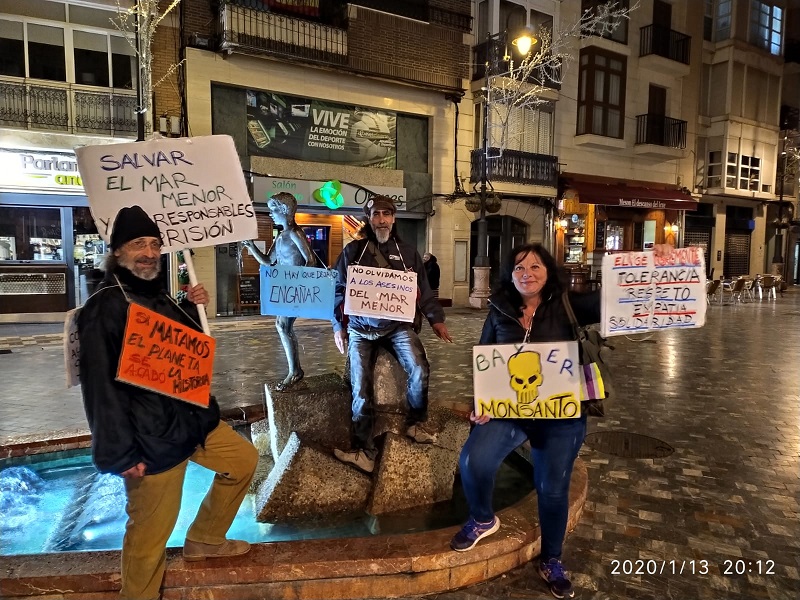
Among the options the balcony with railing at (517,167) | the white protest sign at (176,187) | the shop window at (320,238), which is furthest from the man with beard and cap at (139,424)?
the balcony with railing at (517,167)

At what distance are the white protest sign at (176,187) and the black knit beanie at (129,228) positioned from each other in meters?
0.54

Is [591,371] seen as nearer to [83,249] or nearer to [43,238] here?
[83,249]

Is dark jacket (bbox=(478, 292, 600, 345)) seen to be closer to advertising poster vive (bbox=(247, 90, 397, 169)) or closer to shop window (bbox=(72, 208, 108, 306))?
advertising poster vive (bbox=(247, 90, 397, 169))

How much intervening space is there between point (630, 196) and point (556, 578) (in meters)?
21.0

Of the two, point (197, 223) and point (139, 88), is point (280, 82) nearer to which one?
point (139, 88)

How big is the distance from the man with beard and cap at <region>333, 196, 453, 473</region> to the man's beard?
1716mm

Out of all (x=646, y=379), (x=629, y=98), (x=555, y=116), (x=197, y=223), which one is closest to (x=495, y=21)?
(x=555, y=116)

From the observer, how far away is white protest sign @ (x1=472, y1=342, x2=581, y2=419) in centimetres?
305

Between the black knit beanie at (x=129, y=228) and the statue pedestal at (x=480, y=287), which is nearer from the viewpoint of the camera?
the black knit beanie at (x=129, y=228)

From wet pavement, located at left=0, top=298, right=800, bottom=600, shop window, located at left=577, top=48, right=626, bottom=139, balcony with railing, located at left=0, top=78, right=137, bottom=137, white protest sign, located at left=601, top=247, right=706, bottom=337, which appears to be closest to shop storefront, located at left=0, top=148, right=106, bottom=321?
balcony with railing, located at left=0, top=78, right=137, bottom=137

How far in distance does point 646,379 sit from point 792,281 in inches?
1205

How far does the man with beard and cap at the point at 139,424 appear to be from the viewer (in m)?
2.43

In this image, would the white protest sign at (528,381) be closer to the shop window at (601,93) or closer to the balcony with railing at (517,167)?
the balcony with railing at (517,167)

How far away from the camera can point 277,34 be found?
15.3 m
